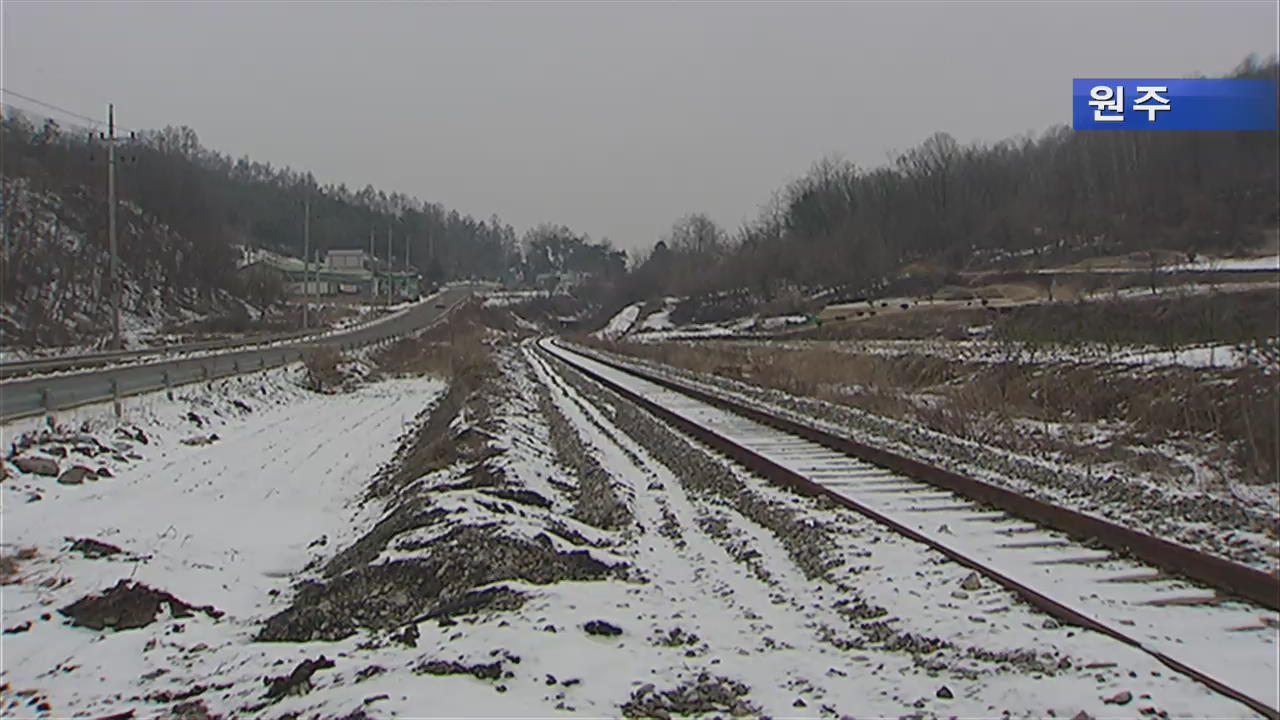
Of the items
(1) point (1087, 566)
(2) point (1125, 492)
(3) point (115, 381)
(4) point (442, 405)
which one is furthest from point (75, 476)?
(2) point (1125, 492)

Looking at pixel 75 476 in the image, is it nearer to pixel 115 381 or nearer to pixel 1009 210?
pixel 115 381

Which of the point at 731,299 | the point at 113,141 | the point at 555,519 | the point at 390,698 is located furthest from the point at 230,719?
the point at 731,299

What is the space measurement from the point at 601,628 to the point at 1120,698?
9.62ft

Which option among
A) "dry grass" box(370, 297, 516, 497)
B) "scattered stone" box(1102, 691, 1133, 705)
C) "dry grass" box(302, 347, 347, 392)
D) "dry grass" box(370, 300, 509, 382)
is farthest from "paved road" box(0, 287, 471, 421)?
"scattered stone" box(1102, 691, 1133, 705)

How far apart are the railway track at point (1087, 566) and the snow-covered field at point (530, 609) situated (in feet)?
0.78

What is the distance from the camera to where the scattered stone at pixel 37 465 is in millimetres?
14219

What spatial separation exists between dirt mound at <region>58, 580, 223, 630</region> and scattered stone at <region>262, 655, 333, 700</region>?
108 inches

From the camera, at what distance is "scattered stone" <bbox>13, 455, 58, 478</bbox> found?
46.6 feet

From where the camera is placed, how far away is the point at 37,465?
14.4 meters

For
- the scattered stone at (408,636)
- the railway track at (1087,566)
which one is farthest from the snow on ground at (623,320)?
the scattered stone at (408,636)

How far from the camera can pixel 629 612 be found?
6793mm

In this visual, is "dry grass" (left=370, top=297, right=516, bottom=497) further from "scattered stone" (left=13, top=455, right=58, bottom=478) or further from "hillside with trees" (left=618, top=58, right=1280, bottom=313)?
"hillside with trees" (left=618, top=58, right=1280, bottom=313)

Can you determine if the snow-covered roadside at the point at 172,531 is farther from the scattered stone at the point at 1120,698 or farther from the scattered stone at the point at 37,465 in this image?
the scattered stone at the point at 1120,698

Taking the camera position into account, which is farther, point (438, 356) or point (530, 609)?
point (438, 356)
